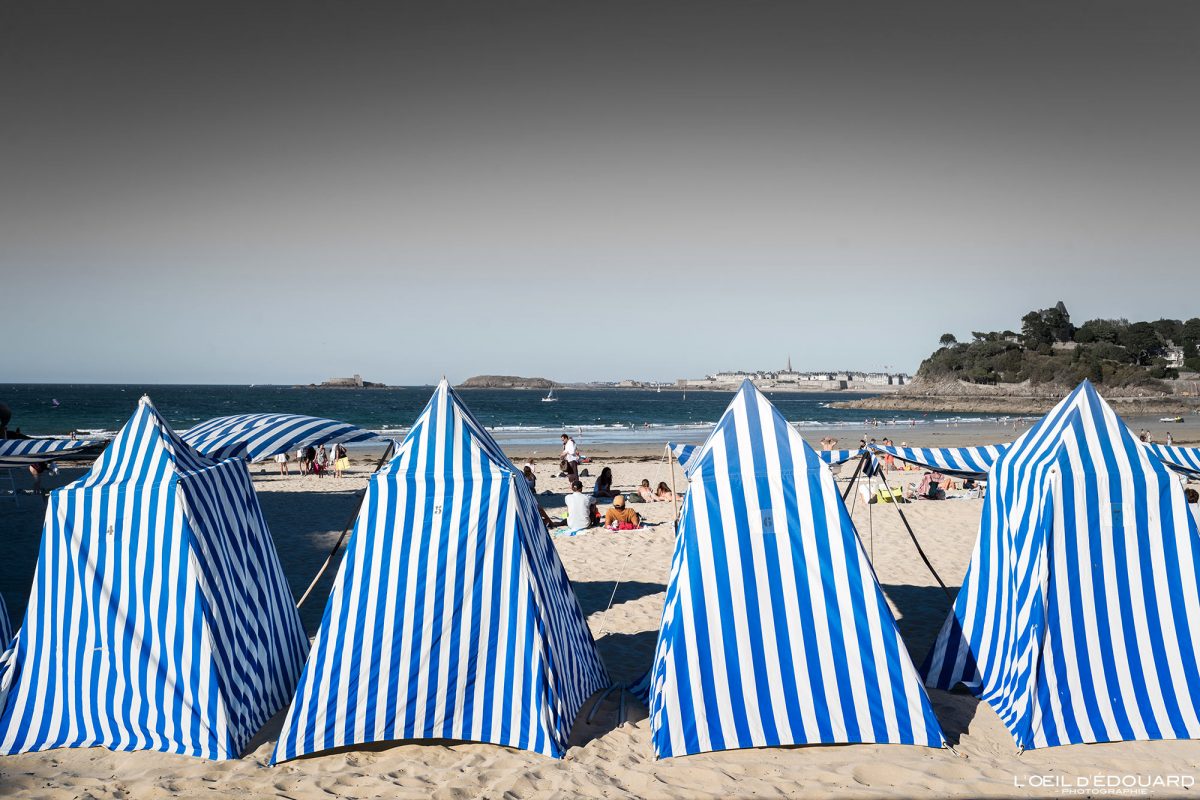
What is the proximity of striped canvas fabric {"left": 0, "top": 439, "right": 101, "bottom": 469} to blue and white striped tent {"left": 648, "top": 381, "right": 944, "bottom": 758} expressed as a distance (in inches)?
187

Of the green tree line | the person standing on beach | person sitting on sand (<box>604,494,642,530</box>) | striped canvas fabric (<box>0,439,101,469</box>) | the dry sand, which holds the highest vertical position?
the green tree line

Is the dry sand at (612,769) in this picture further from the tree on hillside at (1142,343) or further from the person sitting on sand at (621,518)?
the tree on hillside at (1142,343)

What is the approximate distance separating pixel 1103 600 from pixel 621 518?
8.38m

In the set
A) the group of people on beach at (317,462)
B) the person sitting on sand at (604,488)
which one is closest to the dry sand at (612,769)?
the person sitting on sand at (604,488)

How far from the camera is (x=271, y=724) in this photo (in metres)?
5.42

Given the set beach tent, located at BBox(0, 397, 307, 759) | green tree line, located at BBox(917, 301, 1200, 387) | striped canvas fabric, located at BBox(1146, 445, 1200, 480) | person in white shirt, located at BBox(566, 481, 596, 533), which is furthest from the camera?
green tree line, located at BBox(917, 301, 1200, 387)

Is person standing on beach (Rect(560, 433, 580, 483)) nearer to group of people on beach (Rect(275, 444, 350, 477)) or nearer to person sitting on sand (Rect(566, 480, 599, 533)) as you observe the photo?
person sitting on sand (Rect(566, 480, 599, 533))

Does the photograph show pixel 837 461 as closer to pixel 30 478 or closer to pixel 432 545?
pixel 432 545

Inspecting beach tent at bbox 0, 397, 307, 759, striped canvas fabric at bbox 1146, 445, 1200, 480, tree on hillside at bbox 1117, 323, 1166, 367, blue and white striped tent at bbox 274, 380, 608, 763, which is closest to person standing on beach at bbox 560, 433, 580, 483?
striped canvas fabric at bbox 1146, 445, 1200, 480

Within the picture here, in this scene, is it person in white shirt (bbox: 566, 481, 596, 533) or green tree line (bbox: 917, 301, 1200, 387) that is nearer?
person in white shirt (bbox: 566, 481, 596, 533)

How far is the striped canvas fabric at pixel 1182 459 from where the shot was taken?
6.11 metres

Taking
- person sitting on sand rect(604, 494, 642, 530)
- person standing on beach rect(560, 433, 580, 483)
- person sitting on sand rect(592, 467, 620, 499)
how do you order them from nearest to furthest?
person sitting on sand rect(604, 494, 642, 530) → person sitting on sand rect(592, 467, 620, 499) → person standing on beach rect(560, 433, 580, 483)

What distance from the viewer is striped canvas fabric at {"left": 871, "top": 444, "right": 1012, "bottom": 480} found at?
6.76 meters

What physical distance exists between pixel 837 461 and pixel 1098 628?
2575 mm
